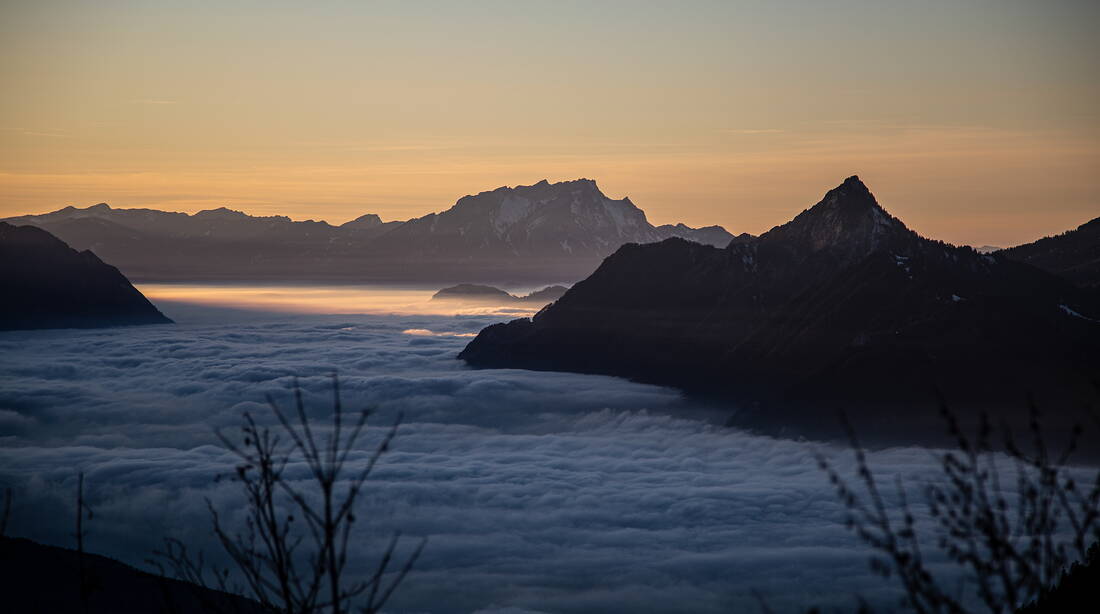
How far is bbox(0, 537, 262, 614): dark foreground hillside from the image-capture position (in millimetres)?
142000

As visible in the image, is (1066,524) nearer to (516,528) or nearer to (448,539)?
(516,528)

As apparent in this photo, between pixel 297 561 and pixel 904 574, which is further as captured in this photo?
pixel 297 561

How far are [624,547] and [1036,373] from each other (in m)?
87.1

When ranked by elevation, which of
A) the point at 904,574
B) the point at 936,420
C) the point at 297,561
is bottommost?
the point at 297,561

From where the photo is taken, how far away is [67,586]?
153 metres

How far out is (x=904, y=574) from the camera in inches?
470

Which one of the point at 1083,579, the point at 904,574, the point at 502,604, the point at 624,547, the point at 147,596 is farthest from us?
the point at 624,547

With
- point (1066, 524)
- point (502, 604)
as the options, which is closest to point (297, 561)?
point (502, 604)

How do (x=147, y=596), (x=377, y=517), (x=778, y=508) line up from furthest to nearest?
1. (x=377, y=517)
2. (x=778, y=508)
3. (x=147, y=596)

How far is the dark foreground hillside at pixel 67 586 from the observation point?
5591 inches

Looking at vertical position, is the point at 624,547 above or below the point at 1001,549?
below

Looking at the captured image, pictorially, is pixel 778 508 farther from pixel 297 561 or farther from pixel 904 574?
pixel 904 574

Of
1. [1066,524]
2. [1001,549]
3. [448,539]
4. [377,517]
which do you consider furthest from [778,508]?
[1001,549]

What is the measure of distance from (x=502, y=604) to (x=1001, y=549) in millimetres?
128282
